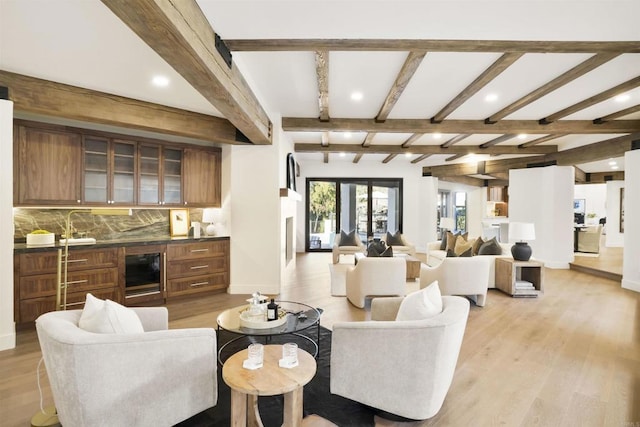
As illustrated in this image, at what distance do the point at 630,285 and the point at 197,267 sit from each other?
713 centimetres

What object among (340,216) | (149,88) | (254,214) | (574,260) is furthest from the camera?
(340,216)

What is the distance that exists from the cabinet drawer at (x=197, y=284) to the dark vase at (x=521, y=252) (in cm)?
457

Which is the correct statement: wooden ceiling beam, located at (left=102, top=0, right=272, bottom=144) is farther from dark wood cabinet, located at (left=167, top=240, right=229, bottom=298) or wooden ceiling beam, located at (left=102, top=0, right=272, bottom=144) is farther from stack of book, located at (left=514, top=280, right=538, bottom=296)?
stack of book, located at (left=514, top=280, right=538, bottom=296)

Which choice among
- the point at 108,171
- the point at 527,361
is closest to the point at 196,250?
the point at 108,171

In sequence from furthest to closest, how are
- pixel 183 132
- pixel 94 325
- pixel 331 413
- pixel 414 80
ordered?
1. pixel 183 132
2. pixel 414 80
3. pixel 331 413
4. pixel 94 325

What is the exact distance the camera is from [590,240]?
8938mm

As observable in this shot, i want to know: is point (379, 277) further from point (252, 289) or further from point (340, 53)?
point (340, 53)

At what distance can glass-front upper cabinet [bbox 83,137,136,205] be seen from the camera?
13.3ft

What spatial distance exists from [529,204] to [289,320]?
7305mm

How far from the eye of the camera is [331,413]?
2121 mm

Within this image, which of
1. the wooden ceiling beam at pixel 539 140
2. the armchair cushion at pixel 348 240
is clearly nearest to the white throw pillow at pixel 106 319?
the armchair cushion at pixel 348 240

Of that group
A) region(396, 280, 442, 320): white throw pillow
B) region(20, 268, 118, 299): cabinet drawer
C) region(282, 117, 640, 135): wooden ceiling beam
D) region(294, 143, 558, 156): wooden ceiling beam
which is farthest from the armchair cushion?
region(396, 280, 442, 320): white throw pillow

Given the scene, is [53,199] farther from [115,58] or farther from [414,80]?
[414,80]

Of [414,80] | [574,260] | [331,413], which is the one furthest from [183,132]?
[574,260]
